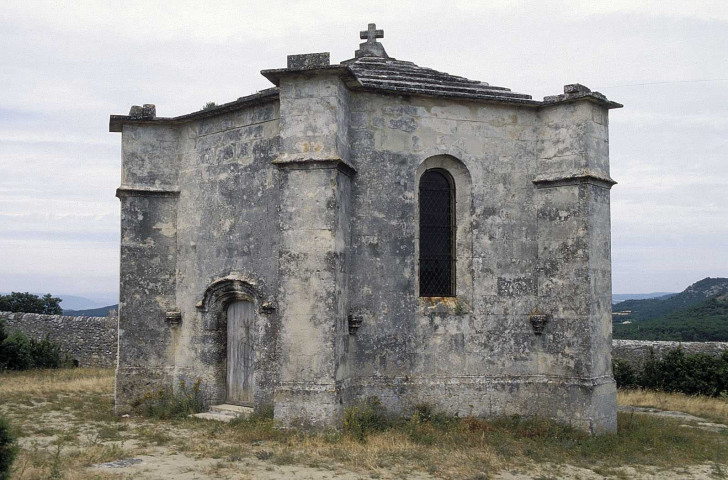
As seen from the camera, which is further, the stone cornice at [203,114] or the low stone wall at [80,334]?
the low stone wall at [80,334]

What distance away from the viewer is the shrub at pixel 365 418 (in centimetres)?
1034

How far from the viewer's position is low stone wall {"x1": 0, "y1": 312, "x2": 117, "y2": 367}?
76.0ft

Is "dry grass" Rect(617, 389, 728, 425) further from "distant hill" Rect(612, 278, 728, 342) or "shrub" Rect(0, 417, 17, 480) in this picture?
"shrub" Rect(0, 417, 17, 480)

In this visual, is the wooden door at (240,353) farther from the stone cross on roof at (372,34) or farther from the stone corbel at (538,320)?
the stone cross on roof at (372,34)

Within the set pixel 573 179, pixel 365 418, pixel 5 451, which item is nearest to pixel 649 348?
pixel 573 179

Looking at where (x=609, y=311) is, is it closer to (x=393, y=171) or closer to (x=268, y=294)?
(x=393, y=171)

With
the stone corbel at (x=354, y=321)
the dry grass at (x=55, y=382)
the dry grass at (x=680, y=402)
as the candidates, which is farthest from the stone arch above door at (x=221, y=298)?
the dry grass at (x=680, y=402)

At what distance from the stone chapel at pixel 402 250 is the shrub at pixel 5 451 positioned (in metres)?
4.77

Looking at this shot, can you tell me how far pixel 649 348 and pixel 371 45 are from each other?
11.4 m

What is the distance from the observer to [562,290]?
39.0ft

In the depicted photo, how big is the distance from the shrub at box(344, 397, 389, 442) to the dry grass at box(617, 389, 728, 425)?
7752mm

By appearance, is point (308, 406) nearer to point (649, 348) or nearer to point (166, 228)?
point (166, 228)

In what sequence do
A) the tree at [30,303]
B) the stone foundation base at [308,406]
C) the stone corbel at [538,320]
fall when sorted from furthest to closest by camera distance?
1. the tree at [30,303]
2. the stone corbel at [538,320]
3. the stone foundation base at [308,406]

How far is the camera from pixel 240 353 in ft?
42.0
